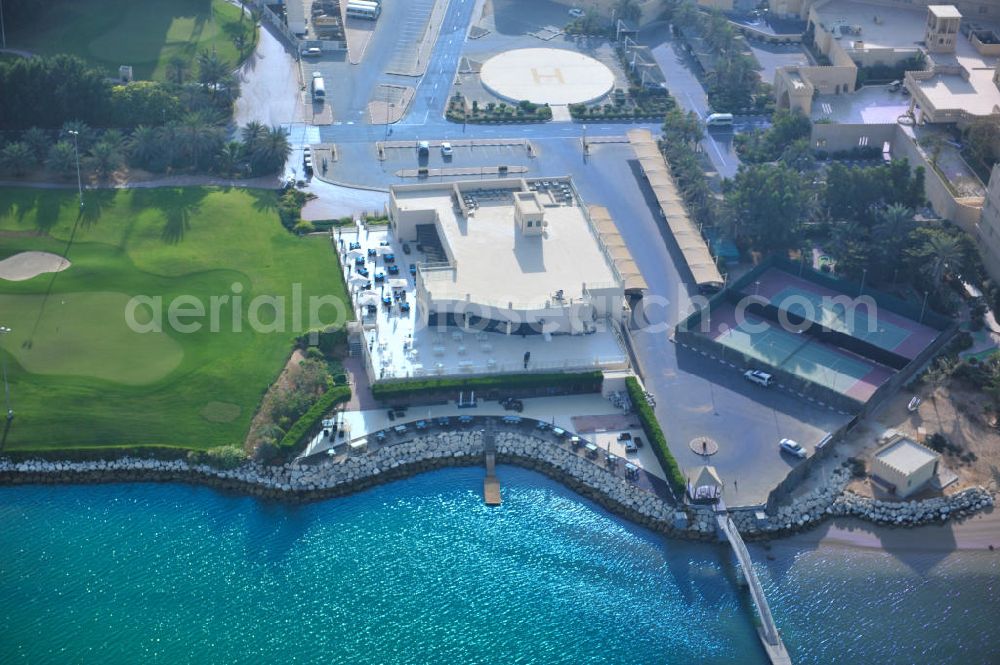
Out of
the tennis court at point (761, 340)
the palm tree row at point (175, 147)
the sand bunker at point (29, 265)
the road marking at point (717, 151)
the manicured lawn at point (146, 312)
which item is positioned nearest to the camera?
the manicured lawn at point (146, 312)

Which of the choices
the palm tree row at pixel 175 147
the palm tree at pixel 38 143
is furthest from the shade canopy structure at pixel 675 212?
the palm tree at pixel 38 143

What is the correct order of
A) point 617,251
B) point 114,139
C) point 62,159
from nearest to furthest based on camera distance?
point 617,251, point 62,159, point 114,139

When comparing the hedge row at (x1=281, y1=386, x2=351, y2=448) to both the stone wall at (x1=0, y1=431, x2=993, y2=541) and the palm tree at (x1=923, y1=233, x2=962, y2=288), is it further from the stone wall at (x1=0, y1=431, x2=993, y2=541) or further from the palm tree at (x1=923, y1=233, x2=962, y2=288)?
the palm tree at (x1=923, y1=233, x2=962, y2=288)

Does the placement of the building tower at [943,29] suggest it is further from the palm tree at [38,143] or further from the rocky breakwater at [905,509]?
the palm tree at [38,143]

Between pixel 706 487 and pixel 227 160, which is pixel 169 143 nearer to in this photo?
pixel 227 160

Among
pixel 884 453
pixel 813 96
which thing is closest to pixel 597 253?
pixel 884 453

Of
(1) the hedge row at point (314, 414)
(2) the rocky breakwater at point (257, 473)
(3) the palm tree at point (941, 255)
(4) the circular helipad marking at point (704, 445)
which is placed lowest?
(2) the rocky breakwater at point (257, 473)

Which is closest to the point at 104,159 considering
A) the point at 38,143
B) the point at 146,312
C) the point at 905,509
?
the point at 38,143
